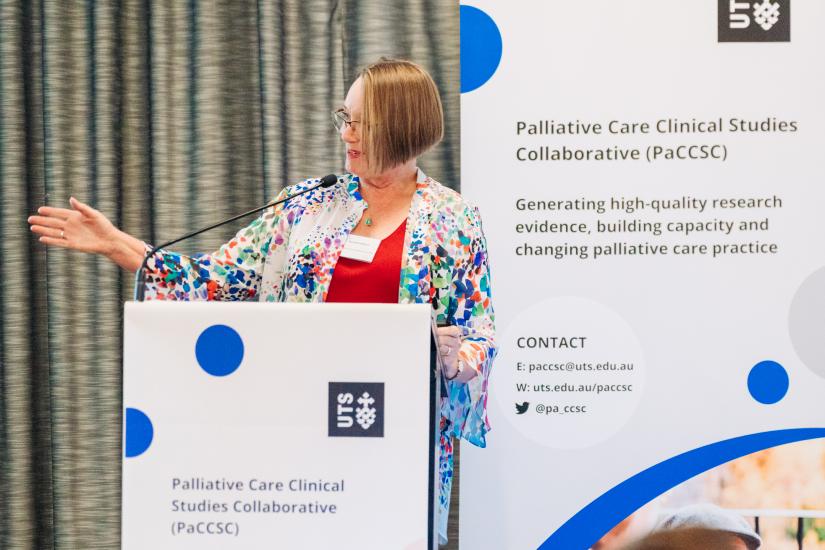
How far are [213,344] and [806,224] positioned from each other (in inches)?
73.6

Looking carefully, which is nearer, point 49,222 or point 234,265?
point 49,222

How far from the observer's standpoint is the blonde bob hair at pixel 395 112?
212cm

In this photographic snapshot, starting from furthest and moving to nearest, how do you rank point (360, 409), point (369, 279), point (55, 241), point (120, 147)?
point (120, 147), point (369, 279), point (55, 241), point (360, 409)

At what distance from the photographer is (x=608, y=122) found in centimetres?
279

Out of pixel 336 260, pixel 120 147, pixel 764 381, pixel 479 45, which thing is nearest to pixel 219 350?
pixel 336 260

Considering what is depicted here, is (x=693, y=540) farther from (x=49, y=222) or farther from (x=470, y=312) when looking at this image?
(x=49, y=222)

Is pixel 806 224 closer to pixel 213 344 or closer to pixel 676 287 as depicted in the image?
pixel 676 287

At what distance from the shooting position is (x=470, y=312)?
2.15m

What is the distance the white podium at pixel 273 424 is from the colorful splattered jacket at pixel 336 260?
1.59 ft

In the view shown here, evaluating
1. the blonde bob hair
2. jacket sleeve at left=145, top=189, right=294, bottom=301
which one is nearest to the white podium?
jacket sleeve at left=145, top=189, right=294, bottom=301

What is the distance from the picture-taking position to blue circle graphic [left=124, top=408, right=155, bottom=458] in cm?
156

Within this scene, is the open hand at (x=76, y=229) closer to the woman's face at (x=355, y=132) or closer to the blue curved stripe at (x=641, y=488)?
the woman's face at (x=355, y=132)

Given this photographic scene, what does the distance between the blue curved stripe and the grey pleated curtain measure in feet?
3.33

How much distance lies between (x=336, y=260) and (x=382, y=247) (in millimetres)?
102
